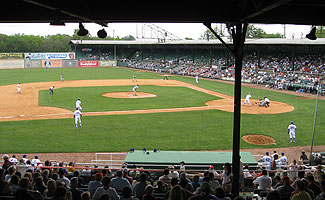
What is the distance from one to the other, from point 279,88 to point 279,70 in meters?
6.80

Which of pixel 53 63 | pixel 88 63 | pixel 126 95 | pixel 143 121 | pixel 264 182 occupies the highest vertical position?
pixel 88 63

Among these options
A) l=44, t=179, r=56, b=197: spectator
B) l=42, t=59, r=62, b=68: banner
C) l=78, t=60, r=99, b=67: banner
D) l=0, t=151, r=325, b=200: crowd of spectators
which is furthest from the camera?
l=78, t=60, r=99, b=67: banner

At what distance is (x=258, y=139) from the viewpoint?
19.3 m

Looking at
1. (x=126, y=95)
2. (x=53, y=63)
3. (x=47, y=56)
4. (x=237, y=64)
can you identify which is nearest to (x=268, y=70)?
(x=126, y=95)

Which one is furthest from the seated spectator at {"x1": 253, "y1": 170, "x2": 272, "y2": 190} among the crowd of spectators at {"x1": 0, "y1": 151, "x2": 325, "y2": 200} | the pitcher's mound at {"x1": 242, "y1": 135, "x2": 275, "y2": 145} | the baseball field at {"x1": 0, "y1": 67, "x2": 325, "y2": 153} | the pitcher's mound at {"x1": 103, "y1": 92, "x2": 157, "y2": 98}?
the pitcher's mound at {"x1": 103, "y1": 92, "x2": 157, "y2": 98}

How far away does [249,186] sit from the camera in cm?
972

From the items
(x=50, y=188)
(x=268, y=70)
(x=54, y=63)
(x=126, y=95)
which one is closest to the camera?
(x=50, y=188)

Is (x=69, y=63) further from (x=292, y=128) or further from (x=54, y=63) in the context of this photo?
(x=292, y=128)

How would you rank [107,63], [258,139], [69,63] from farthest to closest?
1. [107,63]
2. [69,63]
3. [258,139]

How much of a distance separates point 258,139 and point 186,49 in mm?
58169

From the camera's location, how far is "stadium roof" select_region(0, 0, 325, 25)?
8.41 meters

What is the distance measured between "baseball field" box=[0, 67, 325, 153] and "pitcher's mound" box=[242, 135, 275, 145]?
455 millimetres

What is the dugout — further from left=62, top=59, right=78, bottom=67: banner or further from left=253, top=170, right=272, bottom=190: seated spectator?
left=253, top=170, right=272, bottom=190: seated spectator

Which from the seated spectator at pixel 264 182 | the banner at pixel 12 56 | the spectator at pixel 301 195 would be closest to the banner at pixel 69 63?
the banner at pixel 12 56
